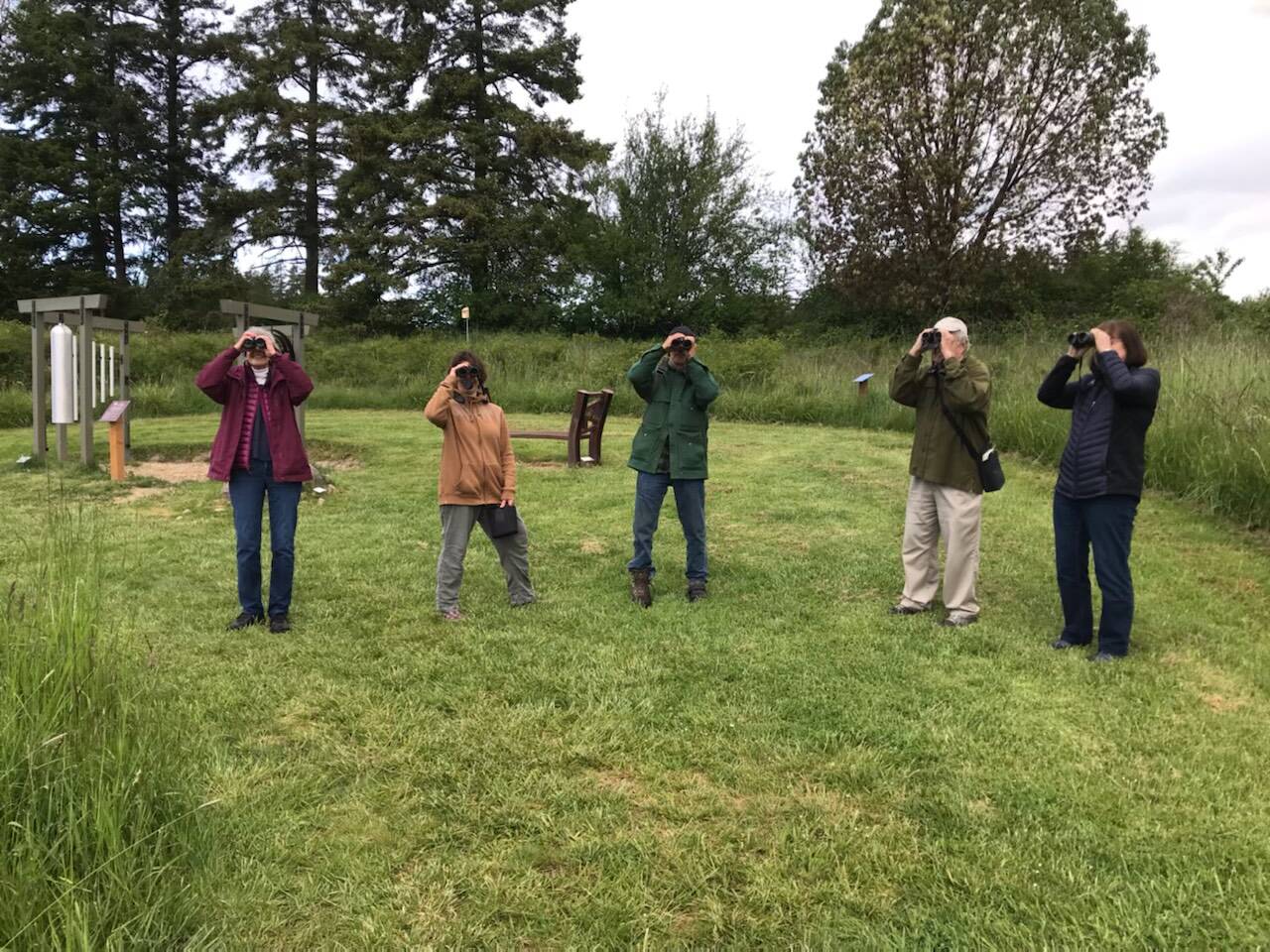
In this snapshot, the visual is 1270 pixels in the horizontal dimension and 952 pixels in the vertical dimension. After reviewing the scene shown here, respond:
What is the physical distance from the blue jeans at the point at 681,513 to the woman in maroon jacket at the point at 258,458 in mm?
1962

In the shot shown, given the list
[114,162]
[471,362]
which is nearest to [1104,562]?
[471,362]

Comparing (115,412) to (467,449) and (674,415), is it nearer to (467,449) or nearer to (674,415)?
(467,449)

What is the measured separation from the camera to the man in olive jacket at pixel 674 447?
5.04 m

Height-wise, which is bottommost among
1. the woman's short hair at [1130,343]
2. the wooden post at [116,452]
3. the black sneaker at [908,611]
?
→ the black sneaker at [908,611]

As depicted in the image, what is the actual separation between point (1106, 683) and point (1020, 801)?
1358mm

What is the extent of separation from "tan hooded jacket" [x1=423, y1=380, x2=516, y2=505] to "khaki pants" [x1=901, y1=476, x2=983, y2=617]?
7.88 ft

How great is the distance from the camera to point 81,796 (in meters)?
2.11

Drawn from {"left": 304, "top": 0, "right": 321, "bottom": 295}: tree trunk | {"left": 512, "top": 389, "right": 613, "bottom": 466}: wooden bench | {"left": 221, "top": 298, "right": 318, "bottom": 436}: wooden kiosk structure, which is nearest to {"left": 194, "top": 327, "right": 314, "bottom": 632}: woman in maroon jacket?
{"left": 221, "top": 298, "right": 318, "bottom": 436}: wooden kiosk structure

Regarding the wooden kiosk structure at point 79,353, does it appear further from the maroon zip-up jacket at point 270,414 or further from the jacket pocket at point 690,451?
the jacket pocket at point 690,451

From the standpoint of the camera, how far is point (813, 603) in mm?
4996

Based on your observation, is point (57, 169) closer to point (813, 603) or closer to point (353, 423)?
point (353, 423)

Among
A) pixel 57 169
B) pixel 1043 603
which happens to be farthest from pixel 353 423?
pixel 57 169

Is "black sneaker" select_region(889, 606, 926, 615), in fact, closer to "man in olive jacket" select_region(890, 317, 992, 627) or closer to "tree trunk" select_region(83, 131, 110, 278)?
"man in olive jacket" select_region(890, 317, 992, 627)

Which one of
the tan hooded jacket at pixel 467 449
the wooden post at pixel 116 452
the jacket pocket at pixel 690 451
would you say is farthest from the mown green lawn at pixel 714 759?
the wooden post at pixel 116 452
